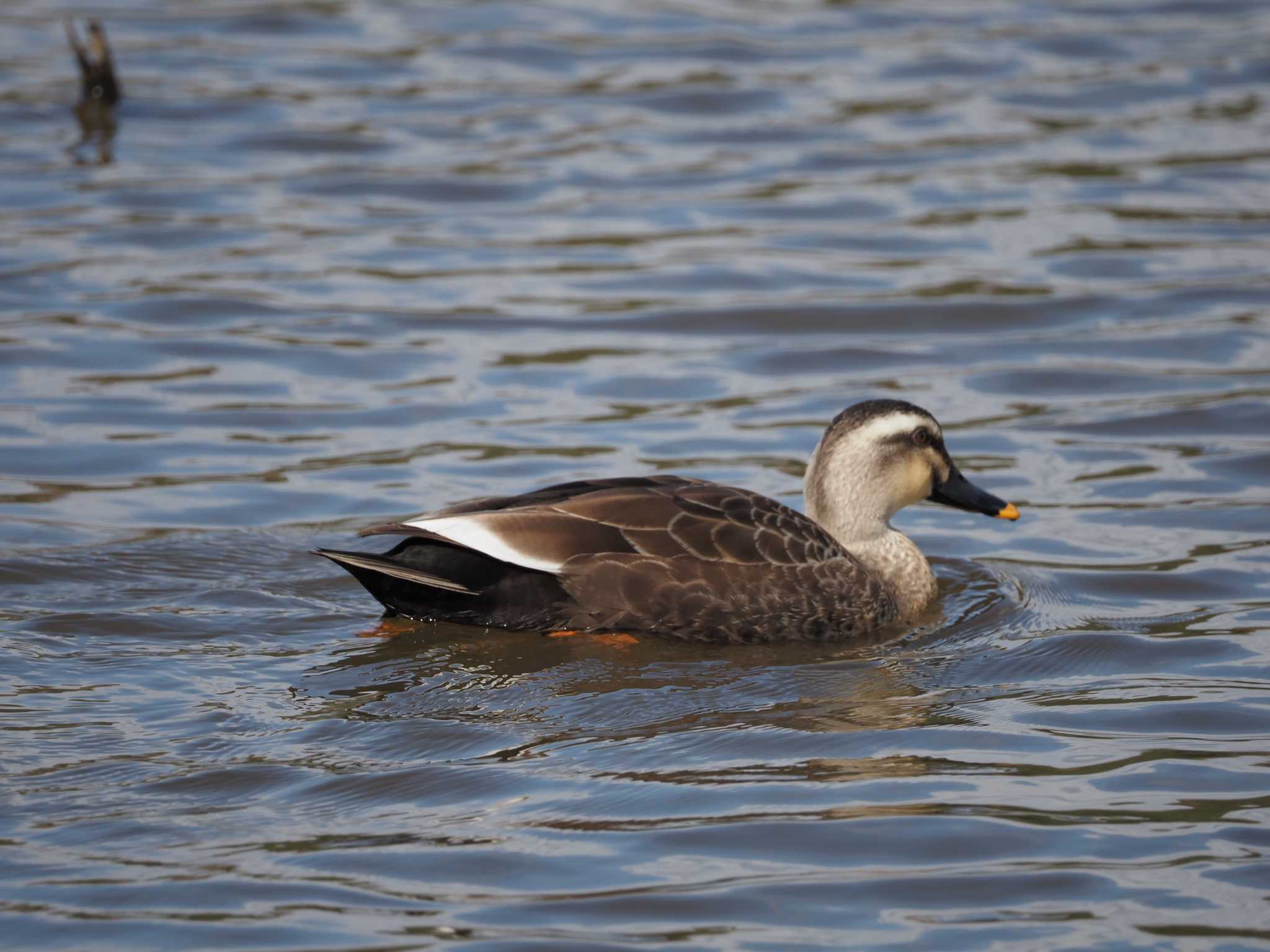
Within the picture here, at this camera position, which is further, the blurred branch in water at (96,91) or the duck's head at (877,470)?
the blurred branch in water at (96,91)

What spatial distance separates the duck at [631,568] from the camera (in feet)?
20.5

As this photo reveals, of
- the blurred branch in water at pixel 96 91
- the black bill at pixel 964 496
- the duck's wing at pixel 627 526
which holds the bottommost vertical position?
the black bill at pixel 964 496

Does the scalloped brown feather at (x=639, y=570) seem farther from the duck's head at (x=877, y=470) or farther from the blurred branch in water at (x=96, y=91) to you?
the blurred branch in water at (x=96, y=91)

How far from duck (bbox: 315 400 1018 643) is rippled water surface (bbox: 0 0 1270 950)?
13 cm

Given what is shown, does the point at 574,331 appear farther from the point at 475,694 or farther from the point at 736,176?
the point at 475,694

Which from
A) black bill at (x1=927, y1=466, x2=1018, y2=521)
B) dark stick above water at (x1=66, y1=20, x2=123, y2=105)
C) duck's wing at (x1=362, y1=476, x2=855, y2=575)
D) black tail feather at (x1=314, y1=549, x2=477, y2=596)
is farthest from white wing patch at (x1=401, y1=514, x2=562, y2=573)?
dark stick above water at (x1=66, y1=20, x2=123, y2=105)

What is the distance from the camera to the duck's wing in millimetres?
6215

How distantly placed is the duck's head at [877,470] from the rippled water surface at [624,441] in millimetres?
453

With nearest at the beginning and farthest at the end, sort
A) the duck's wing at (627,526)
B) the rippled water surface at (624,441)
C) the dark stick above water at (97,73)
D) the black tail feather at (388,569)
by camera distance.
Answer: the rippled water surface at (624,441)
the black tail feather at (388,569)
the duck's wing at (627,526)
the dark stick above water at (97,73)

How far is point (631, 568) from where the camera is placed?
6371 mm

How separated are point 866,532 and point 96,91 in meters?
9.08

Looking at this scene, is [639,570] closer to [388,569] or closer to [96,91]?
[388,569]

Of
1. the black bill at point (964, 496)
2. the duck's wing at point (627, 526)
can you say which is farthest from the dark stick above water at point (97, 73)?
the black bill at point (964, 496)

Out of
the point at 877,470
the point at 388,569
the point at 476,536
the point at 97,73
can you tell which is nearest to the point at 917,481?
the point at 877,470
